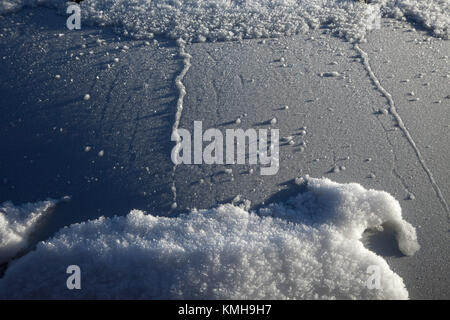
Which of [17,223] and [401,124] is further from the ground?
[401,124]

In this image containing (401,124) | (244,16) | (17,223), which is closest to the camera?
(17,223)

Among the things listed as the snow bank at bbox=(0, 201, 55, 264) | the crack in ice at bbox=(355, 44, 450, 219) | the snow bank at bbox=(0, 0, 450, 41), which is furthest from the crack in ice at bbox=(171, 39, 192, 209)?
the crack in ice at bbox=(355, 44, 450, 219)

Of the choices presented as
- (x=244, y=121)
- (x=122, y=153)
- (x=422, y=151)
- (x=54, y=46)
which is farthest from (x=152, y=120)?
(x=422, y=151)

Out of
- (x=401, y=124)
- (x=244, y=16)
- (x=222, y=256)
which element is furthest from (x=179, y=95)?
(x=401, y=124)

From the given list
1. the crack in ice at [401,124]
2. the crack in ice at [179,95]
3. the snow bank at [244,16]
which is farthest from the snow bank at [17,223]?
the crack in ice at [401,124]

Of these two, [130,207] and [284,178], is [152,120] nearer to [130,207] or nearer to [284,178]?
[130,207]

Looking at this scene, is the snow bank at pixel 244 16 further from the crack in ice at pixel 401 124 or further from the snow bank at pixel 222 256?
the snow bank at pixel 222 256

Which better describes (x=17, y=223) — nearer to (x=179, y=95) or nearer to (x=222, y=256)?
(x=222, y=256)
